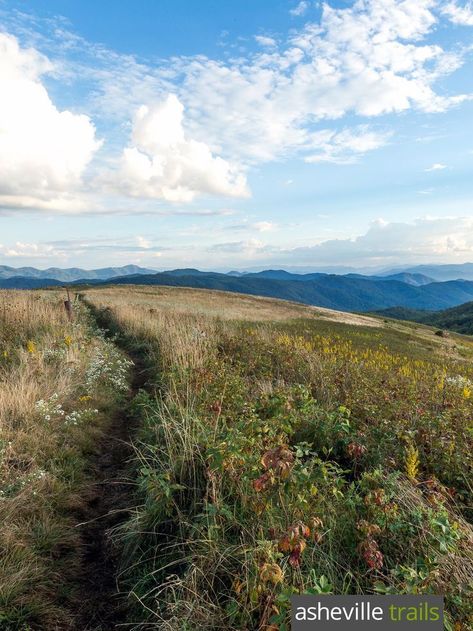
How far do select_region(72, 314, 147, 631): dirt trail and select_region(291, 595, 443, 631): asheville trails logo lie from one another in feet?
4.58

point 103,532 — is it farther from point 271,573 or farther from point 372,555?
point 372,555

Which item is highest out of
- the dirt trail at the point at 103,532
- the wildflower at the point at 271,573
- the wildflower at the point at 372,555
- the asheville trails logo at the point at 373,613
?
the wildflower at the point at 271,573

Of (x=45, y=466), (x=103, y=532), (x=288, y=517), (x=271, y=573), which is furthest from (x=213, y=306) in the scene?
(x=271, y=573)

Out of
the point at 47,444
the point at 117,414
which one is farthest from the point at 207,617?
the point at 117,414

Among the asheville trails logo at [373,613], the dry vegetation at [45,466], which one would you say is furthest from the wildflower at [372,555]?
the dry vegetation at [45,466]

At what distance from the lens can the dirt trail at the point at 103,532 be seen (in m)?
2.88

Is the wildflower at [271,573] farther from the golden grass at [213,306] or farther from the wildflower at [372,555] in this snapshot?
the golden grass at [213,306]

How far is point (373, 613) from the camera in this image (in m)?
2.35

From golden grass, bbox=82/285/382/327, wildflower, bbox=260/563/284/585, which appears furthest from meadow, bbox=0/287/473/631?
golden grass, bbox=82/285/382/327

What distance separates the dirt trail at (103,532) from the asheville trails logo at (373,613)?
1.40 m

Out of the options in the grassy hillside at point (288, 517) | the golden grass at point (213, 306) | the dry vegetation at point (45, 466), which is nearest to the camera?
the grassy hillside at point (288, 517)

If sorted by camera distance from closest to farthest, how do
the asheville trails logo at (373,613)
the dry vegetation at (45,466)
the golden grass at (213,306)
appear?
the asheville trails logo at (373,613), the dry vegetation at (45,466), the golden grass at (213,306)

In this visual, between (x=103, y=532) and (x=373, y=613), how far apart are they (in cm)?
261

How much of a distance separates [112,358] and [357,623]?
346 inches
